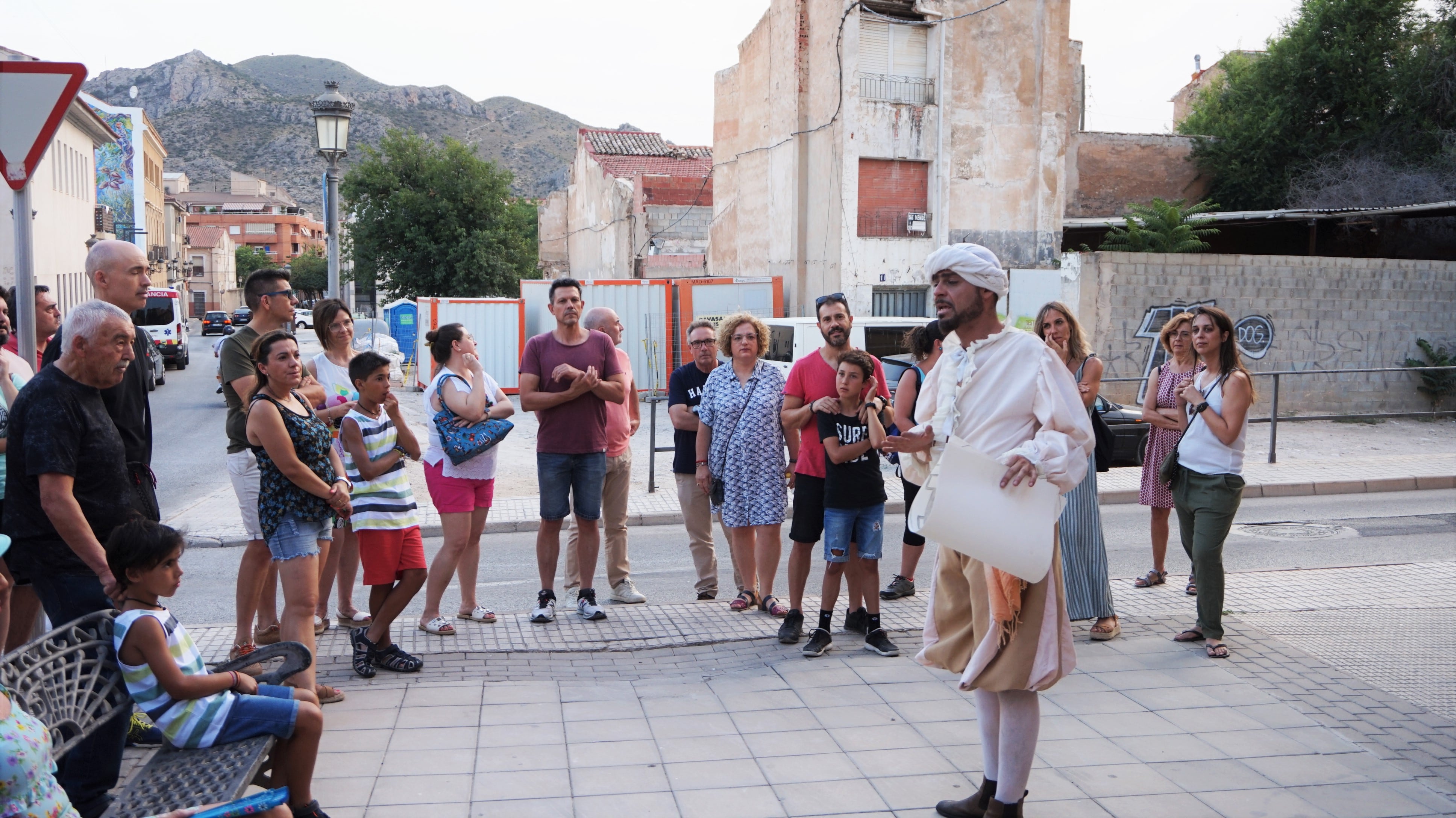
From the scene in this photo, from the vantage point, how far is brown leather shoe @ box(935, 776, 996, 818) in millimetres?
3805

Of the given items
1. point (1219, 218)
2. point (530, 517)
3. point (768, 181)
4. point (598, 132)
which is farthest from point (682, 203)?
point (530, 517)

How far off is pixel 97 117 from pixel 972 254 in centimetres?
4490

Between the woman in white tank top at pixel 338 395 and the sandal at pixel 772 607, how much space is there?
2.33 m

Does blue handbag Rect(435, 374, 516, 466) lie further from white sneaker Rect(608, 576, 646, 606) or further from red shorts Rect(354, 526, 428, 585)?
white sneaker Rect(608, 576, 646, 606)

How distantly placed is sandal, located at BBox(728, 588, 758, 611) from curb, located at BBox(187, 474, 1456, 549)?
324 centimetres

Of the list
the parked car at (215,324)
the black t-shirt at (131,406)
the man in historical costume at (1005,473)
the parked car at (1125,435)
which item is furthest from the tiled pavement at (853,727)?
the parked car at (215,324)

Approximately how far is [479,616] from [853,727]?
8.73ft

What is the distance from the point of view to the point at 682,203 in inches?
1368

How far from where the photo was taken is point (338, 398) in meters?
5.89

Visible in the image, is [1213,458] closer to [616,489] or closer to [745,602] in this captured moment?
[745,602]

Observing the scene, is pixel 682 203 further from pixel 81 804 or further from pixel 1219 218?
pixel 81 804

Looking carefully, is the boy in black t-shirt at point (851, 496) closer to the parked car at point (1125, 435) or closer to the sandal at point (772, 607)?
the sandal at point (772, 607)

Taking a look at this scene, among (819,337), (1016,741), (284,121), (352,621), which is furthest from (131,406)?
(284,121)

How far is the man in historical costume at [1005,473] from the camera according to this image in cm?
360
